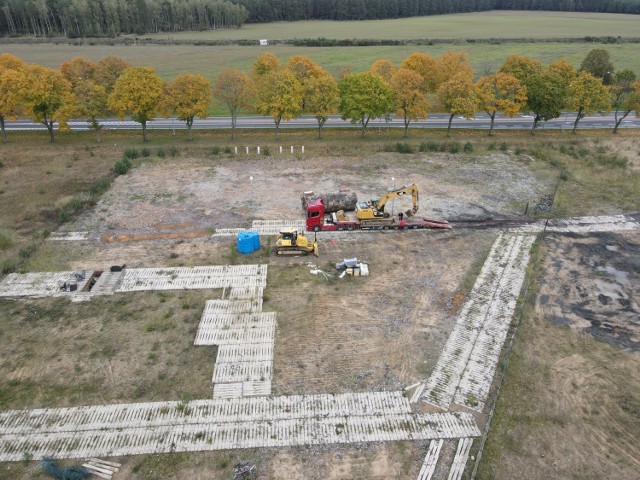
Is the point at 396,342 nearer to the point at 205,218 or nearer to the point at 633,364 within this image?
the point at 633,364

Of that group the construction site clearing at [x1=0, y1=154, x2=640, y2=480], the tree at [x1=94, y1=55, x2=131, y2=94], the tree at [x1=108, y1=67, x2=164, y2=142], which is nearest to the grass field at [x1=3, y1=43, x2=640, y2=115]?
the tree at [x1=94, y1=55, x2=131, y2=94]

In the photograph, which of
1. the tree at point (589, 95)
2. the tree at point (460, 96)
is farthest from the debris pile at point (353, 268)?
the tree at point (589, 95)

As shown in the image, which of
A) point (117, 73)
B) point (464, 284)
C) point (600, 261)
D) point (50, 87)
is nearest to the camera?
point (464, 284)

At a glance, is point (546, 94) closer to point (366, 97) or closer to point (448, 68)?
point (448, 68)

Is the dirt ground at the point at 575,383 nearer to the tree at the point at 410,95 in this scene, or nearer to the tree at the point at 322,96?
the tree at the point at 410,95

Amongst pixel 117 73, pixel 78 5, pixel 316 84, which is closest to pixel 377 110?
pixel 316 84

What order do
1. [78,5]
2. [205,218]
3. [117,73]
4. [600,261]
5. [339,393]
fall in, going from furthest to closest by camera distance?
[78,5] → [117,73] → [205,218] → [600,261] → [339,393]

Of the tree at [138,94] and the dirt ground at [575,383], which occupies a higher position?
the tree at [138,94]
